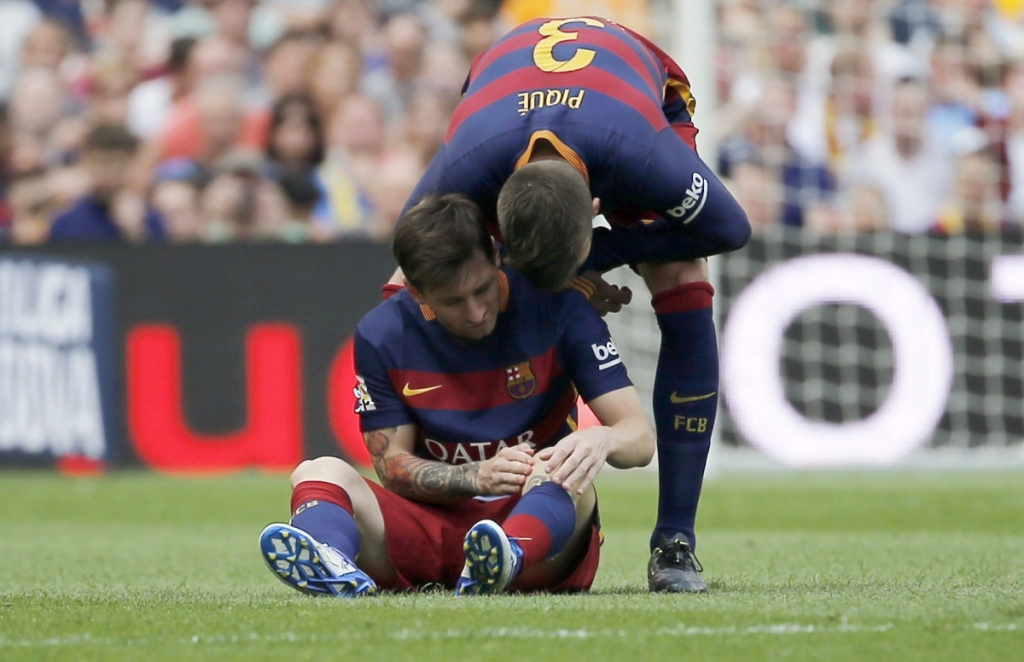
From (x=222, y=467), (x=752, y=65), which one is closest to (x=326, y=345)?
(x=222, y=467)

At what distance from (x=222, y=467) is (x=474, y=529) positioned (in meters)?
6.19

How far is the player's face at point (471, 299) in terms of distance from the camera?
11.0 feet

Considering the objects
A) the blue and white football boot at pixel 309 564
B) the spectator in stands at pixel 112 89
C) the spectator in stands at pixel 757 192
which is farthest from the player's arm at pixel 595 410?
the spectator in stands at pixel 112 89

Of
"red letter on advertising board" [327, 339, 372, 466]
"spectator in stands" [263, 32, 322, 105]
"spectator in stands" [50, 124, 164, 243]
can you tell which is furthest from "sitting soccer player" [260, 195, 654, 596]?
"spectator in stands" [263, 32, 322, 105]

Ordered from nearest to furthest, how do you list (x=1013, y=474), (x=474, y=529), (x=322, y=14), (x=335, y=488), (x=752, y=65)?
(x=474, y=529)
(x=335, y=488)
(x=1013, y=474)
(x=752, y=65)
(x=322, y=14)

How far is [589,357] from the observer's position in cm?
354

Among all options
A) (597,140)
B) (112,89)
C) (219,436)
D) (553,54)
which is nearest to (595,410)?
(597,140)

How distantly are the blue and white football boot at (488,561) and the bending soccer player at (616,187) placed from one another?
22.2 inches

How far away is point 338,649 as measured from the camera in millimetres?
2549

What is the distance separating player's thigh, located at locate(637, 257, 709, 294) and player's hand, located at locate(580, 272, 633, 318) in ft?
0.28

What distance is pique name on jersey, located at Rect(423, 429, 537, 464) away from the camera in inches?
142

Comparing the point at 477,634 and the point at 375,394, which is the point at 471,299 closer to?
the point at 375,394

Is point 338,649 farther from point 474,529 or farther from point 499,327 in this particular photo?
point 499,327

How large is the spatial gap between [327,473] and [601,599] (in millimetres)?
690
